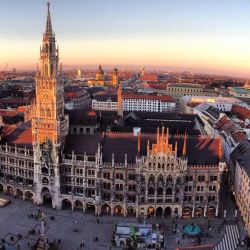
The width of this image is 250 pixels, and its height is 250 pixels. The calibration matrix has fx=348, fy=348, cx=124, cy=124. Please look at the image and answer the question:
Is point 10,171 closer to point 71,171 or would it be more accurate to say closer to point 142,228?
point 71,171

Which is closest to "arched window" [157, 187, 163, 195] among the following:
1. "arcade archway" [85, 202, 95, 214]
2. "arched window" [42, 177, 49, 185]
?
"arcade archway" [85, 202, 95, 214]

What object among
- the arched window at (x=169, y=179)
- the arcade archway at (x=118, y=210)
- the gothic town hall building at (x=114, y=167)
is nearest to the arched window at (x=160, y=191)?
the gothic town hall building at (x=114, y=167)

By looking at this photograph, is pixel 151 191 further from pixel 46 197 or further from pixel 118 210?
pixel 46 197

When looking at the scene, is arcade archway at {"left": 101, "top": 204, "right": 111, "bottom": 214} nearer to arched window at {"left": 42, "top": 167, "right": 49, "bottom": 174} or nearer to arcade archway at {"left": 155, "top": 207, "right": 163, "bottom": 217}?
arcade archway at {"left": 155, "top": 207, "right": 163, "bottom": 217}

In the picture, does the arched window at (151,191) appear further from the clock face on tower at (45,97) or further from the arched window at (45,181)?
the clock face on tower at (45,97)

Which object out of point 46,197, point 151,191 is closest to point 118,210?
point 151,191

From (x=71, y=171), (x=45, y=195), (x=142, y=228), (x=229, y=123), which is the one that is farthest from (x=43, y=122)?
(x=229, y=123)
